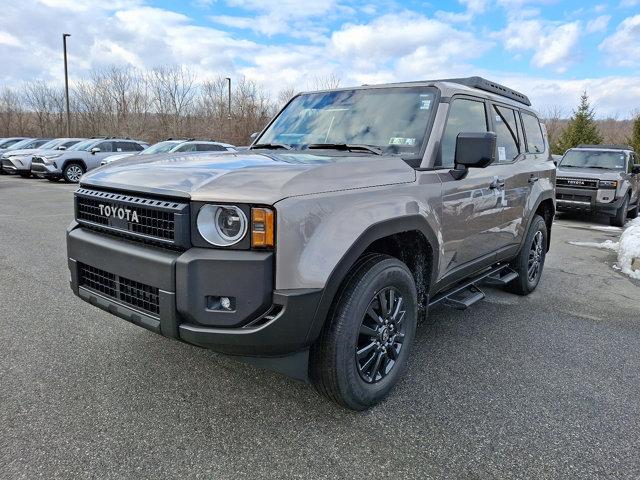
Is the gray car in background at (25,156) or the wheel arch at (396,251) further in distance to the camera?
the gray car in background at (25,156)

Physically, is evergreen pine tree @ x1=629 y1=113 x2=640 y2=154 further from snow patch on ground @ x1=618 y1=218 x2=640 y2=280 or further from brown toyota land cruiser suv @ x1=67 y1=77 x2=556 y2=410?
brown toyota land cruiser suv @ x1=67 y1=77 x2=556 y2=410

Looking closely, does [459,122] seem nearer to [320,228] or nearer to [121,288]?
Result: [320,228]

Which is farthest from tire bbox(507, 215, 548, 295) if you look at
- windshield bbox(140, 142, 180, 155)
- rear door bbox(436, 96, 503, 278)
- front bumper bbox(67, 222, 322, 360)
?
windshield bbox(140, 142, 180, 155)

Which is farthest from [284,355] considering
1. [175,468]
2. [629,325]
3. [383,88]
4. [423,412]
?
[629,325]

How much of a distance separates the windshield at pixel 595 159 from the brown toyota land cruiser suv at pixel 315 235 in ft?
32.2

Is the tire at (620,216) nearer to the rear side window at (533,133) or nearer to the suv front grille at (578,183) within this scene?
the suv front grille at (578,183)

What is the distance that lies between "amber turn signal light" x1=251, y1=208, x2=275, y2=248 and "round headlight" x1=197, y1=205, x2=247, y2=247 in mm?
85

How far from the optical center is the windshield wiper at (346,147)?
329 cm

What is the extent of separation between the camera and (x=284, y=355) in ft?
7.86

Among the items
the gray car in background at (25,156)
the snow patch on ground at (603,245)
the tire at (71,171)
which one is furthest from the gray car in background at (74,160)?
the snow patch on ground at (603,245)

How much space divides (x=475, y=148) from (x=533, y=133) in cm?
260

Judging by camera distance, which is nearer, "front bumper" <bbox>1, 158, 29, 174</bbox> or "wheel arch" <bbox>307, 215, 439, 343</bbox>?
"wheel arch" <bbox>307, 215, 439, 343</bbox>

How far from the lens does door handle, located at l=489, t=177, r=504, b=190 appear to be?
12.8 ft

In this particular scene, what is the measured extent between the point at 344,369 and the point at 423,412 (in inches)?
24.0
